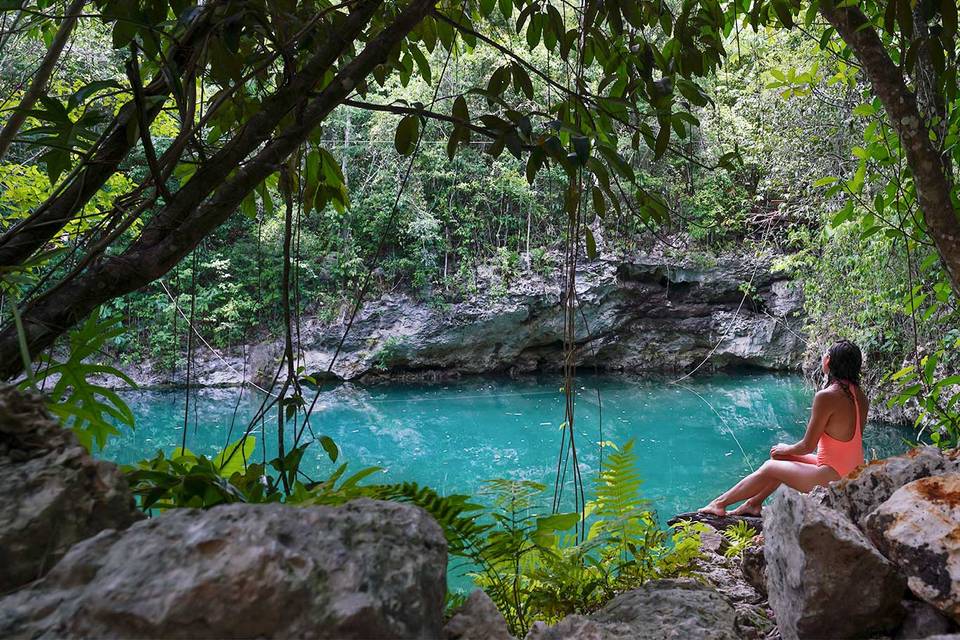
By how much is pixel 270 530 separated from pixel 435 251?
1403cm

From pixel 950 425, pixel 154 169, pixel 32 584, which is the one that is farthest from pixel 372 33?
pixel 950 425

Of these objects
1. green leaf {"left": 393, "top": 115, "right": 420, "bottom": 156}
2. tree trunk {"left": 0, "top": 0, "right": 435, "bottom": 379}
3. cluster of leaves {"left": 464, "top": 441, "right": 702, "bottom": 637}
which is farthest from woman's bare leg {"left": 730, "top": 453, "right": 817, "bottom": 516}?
tree trunk {"left": 0, "top": 0, "right": 435, "bottom": 379}

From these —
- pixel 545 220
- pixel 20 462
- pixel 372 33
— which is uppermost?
pixel 545 220

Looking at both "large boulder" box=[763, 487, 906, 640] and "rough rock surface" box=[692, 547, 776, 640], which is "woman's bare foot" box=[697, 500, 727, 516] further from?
"large boulder" box=[763, 487, 906, 640]

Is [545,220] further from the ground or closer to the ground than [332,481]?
further from the ground

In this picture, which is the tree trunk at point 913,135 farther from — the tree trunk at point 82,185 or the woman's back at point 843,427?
the woman's back at point 843,427

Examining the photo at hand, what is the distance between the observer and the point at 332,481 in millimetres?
1372

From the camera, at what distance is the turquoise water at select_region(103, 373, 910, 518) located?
7922mm

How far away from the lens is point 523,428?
10.4 m

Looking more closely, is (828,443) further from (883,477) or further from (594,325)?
(594,325)

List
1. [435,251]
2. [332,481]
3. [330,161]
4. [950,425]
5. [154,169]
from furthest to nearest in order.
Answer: [435,251] < [950,425] < [330,161] < [332,481] < [154,169]

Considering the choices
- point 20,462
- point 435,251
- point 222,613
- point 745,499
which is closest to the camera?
point 222,613

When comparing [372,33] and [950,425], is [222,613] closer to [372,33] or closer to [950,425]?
[372,33]

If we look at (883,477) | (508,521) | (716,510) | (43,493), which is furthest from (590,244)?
(716,510)
